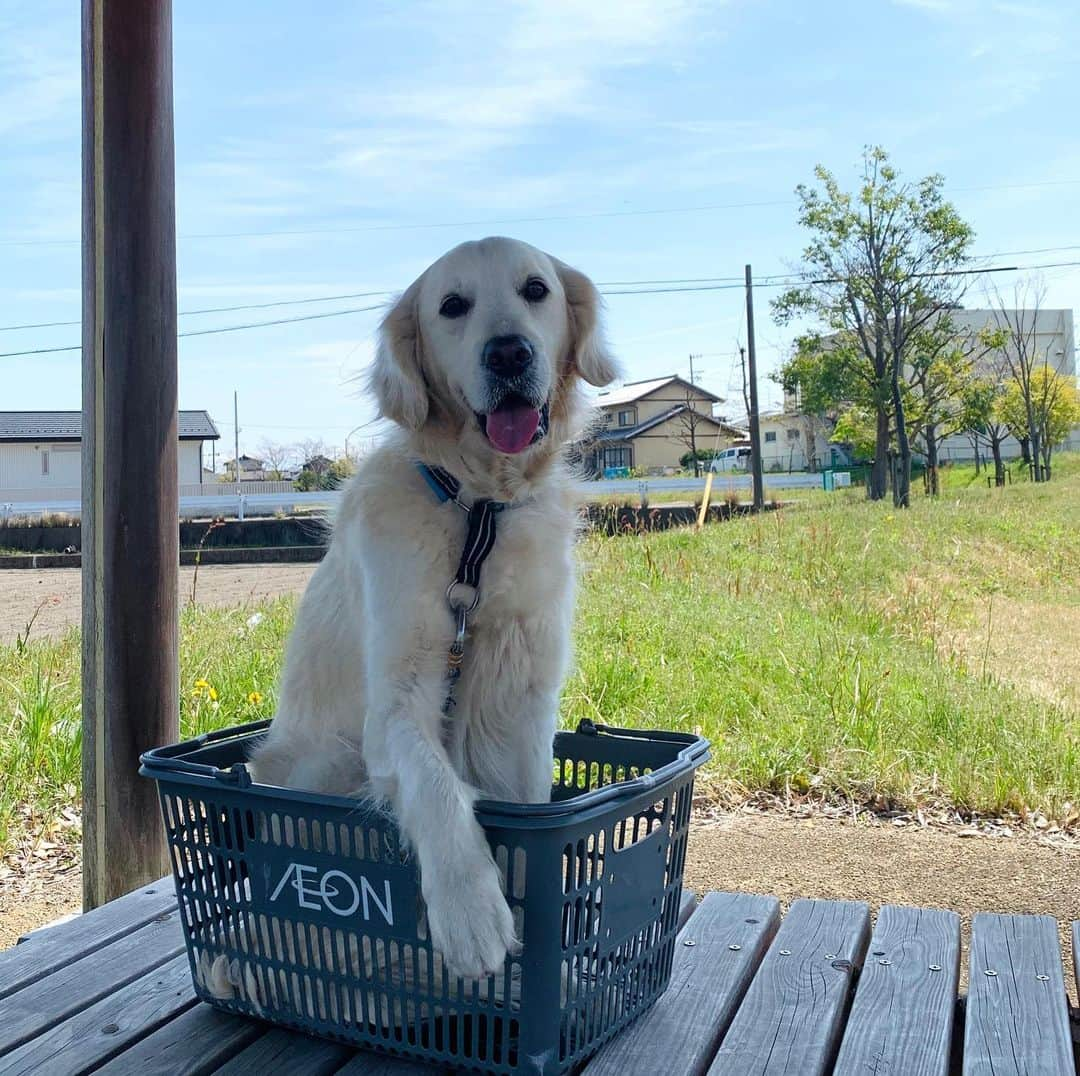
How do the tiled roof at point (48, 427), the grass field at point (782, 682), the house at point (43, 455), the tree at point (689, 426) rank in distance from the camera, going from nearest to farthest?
1. the grass field at point (782, 682)
2. the house at point (43, 455)
3. the tiled roof at point (48, 427)
4. the tree at point (689, 426)

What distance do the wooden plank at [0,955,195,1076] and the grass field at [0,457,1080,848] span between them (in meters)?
1.99

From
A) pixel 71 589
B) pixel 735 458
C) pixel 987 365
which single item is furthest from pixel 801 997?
pixel 735 458

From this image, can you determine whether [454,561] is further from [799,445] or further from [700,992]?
[799,445]

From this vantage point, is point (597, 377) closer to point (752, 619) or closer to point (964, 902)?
point (964, 902)

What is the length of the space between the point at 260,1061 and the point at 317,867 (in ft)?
1.16

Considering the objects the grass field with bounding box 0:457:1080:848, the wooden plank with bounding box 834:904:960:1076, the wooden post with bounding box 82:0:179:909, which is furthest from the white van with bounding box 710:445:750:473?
the wooden plank with bounding box 834:904:960:1076

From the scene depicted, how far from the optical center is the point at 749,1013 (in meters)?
2.01

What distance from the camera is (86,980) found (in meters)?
2.14

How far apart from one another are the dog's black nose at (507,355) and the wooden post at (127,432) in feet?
3.71

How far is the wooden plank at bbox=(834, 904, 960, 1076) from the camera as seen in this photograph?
1.84 metres

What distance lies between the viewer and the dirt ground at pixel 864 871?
130 inches

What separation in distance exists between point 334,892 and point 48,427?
42.6m

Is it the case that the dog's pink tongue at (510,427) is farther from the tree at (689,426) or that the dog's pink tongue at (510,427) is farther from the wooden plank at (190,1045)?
the tree at (689,426)

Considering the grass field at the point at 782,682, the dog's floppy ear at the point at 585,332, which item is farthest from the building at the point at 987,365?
the dog's floppy ear at the point at 585,332
